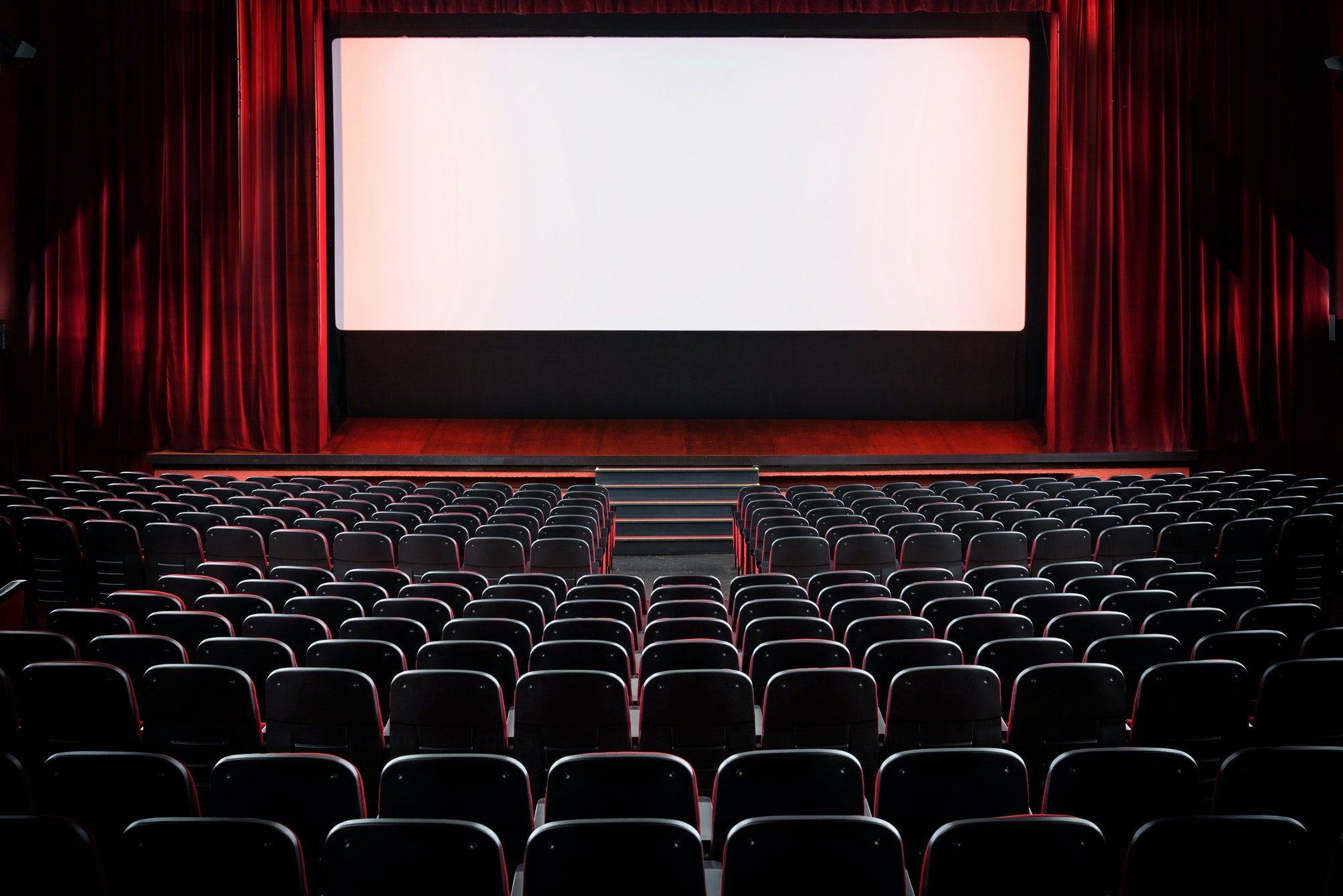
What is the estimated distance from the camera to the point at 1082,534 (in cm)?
744

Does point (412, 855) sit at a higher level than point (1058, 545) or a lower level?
lower

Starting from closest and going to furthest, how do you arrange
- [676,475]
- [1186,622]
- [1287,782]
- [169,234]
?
1. [1287,782]
2. [1186,622]
3. [676,475]
4. [169,234]

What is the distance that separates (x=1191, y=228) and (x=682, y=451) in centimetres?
651

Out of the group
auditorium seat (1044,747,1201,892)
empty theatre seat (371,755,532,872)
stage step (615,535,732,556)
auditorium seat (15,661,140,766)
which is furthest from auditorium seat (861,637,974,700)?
stage step (615,535,732,556)

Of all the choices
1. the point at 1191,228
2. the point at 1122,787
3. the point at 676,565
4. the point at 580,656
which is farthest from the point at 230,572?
the point at 1191,228

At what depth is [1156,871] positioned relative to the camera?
251 centimetres

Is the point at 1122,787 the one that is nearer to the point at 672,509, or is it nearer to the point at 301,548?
the point at 301,548

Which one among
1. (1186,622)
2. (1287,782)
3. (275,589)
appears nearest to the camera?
(1287,782)

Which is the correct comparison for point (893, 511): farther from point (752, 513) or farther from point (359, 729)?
point (359, 729)

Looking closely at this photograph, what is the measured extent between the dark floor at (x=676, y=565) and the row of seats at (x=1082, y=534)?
35.0 inches

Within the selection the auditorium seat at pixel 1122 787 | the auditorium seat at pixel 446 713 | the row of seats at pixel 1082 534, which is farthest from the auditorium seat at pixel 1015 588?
the auditorium seat at pixel 446 713

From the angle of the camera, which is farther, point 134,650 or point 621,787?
point 134,650

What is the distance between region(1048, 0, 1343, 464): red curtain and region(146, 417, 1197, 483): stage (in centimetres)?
73

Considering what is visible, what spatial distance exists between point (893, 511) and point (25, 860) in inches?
282
